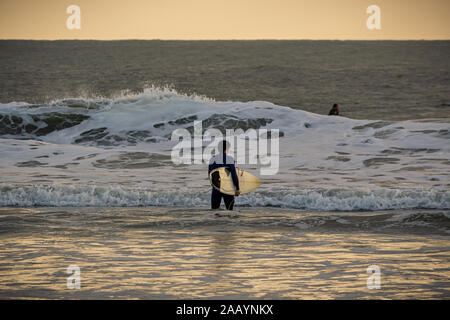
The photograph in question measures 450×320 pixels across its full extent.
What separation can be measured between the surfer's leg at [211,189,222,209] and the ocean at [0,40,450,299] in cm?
28

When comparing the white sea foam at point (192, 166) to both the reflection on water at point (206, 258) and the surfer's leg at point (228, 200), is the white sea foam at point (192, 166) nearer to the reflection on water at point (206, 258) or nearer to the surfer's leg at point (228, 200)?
the surfer's leg at point (228, 200)

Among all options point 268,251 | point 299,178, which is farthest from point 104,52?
point 268,251

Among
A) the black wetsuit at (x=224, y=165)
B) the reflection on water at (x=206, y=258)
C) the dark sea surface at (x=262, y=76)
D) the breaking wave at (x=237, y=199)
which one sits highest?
the dark sea surface at (x=262, y=76)

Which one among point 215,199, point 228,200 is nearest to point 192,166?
point 215,199

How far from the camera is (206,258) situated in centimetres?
805

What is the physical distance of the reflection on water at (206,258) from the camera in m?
6.57

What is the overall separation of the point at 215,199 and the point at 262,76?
46.8 metres

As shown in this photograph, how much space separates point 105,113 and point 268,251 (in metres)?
19.3

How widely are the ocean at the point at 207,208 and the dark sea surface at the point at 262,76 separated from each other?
31.7 feet

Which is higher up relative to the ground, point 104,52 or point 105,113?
point 104,52

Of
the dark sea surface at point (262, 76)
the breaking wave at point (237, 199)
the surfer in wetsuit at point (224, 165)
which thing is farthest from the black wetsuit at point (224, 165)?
the dark sea surface at point (262, 76)

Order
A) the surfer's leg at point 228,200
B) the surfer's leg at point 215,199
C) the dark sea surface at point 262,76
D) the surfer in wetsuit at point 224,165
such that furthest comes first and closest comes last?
the dark sea surface at point 262,76 < the surfer's leg at point 215,199 < the surfer's leg at point 228,200 < the surfer in wetsuit at point 224,165

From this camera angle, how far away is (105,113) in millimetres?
26812
